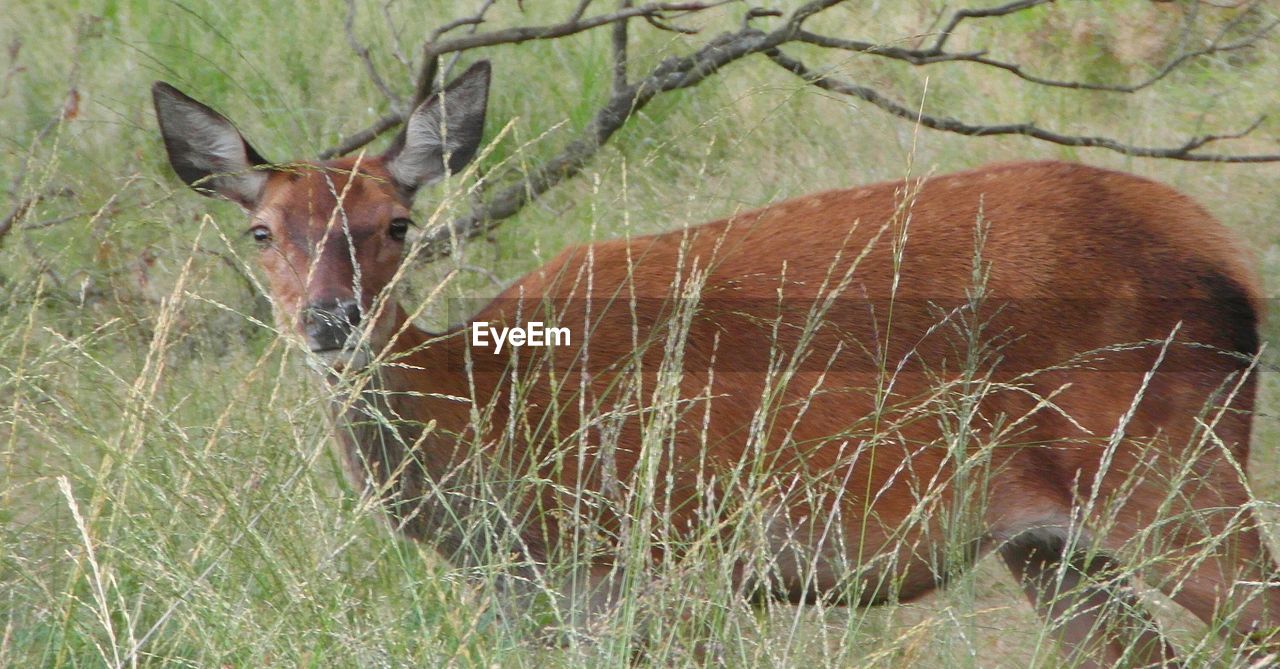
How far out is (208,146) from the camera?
427cm

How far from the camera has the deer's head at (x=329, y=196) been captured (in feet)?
12.3

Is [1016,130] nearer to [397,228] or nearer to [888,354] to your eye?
[888,354]

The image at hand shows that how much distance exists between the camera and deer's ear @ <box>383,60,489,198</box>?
14.1 ft

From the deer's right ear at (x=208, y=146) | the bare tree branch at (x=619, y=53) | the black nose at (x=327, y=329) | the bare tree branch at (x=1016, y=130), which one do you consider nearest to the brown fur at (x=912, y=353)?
the deer's right ear at (x=208, y=146)

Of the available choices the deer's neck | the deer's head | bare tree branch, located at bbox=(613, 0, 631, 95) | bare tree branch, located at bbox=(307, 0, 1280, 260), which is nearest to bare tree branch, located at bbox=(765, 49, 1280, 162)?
bare tree branch, located at bbox=(307, 0, 1280, 260)

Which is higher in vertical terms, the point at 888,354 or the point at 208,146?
the point at 208,146

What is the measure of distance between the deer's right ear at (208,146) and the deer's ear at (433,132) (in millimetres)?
377

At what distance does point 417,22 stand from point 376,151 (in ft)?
3.30

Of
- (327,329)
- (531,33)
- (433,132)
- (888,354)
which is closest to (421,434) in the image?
(327,329)

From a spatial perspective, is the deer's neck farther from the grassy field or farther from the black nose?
the black nose

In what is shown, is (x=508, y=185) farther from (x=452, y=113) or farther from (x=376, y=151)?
(x=452, y=113)

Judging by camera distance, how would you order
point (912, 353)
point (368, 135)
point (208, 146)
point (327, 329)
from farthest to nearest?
point (368, 135) < point (208, 146) < point (912, 353) < point (327, 329)

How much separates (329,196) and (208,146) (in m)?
0.47

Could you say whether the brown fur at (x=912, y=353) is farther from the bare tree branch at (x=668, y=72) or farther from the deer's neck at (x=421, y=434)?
the bare tree branch at (x=668, y=72)
